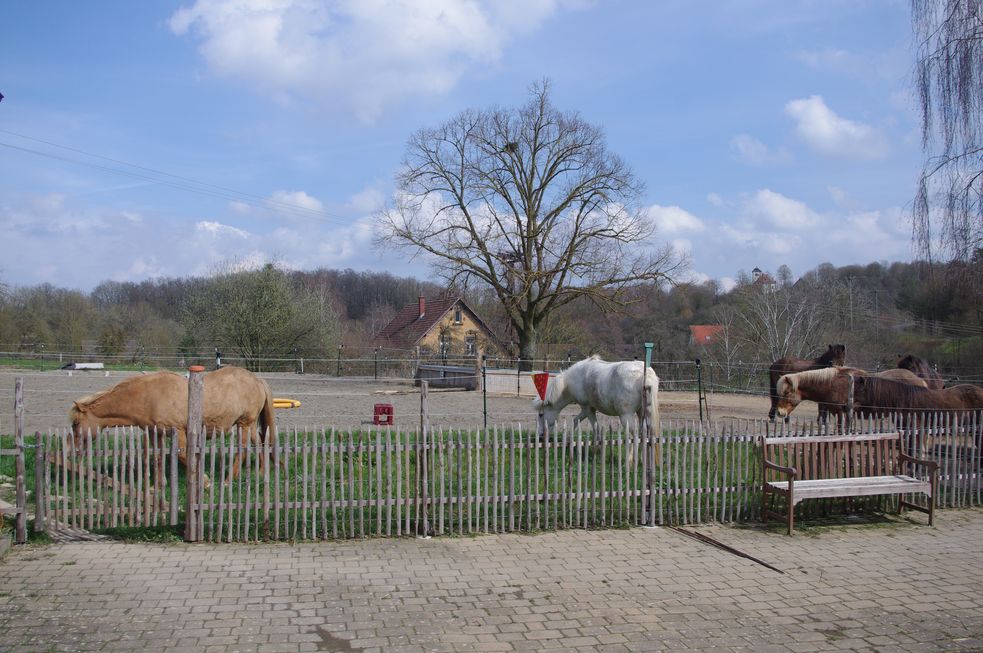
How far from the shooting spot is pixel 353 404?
20.5 m

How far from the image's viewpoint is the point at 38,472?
709 centimetres

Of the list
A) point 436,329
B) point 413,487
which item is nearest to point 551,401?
point 413,487

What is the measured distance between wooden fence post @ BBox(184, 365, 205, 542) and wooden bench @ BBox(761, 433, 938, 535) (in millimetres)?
6410

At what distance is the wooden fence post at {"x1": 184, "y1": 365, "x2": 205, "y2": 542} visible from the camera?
289 inches

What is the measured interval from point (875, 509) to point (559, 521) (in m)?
4.26

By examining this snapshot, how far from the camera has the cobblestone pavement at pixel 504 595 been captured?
5203 millimetres

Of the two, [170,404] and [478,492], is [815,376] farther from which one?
[170,404]

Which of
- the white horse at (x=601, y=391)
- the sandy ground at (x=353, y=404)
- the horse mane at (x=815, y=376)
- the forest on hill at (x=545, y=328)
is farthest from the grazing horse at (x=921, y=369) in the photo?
the forest on hill at (x=545, y=328)

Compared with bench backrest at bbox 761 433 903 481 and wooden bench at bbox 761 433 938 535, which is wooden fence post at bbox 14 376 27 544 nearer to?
wooden bench at bbox 761 433 938 535

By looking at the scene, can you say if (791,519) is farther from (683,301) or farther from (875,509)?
(683,301)

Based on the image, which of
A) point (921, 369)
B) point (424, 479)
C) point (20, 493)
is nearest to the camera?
point (20, 493)

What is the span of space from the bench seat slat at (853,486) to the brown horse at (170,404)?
21.5 ft

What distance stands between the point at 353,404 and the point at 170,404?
36.6 ft

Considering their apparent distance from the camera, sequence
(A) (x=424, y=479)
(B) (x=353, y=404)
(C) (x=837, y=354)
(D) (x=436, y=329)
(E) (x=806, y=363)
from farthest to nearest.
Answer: (D) (x=436, y=329) → (B) (x=353, y=404) → (E) (x=806, y=363) → (C) (x=837, y=354) → (A) (x=424, y=479)
